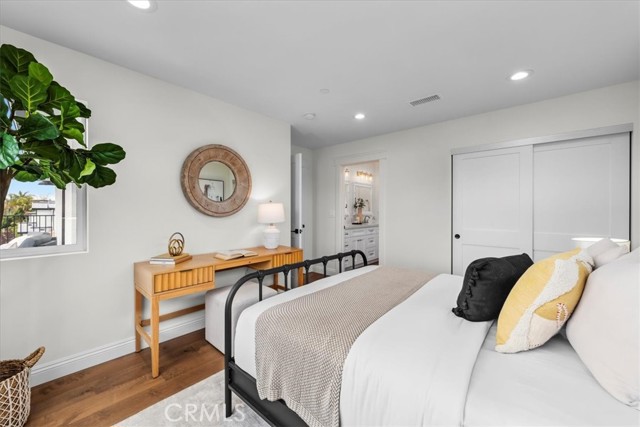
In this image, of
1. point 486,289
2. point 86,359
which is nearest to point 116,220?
point 86,359

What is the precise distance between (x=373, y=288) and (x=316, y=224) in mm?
3329

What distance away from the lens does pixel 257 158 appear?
333 centimetres

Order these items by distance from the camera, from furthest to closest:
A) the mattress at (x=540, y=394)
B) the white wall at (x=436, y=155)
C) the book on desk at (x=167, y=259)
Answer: the white wall at (x=436, y=155) < the book on desk at (x=167, y=259) < the mattress at (x=540, y=394)

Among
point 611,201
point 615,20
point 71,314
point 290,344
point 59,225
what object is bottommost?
point 71,314

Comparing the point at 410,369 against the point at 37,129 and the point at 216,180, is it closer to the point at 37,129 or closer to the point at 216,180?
the point at 37,129

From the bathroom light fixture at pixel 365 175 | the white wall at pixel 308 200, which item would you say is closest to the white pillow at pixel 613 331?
the white wall at pixel 308 200

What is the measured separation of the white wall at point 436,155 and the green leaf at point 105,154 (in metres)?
3.44

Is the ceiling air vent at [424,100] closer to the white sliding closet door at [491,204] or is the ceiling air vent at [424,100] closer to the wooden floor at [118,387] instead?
the white sliding closet door at [491,204]

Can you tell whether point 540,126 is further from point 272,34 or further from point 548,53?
point 272,34

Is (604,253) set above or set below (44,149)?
below

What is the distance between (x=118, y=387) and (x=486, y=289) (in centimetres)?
247

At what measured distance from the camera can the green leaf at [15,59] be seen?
122cm

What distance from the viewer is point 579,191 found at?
2.80 metres

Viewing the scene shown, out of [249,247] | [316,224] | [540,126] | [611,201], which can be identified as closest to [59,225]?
[249,247]
